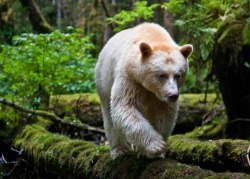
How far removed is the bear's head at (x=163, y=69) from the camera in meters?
4.65

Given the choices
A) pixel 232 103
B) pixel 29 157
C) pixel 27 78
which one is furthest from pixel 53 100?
pixel 232 103

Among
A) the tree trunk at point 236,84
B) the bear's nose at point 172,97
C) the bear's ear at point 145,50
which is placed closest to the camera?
the bear's nose at point 172,97

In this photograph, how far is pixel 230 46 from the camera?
8602 millimetres

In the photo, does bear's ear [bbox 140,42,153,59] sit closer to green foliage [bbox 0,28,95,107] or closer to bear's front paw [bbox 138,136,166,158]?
bear's front paw [bbox 138,136,166,158]

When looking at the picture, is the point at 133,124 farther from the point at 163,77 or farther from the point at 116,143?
the point at 116,143

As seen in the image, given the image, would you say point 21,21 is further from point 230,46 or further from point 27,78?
point 230,46

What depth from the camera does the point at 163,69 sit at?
472 centimetres

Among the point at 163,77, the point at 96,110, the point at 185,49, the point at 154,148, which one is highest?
the point at 185,49

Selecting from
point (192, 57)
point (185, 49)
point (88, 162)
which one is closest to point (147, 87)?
point (185, 49)

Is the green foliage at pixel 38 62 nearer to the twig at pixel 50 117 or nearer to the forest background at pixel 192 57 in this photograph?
the forest background at pixel 192 57

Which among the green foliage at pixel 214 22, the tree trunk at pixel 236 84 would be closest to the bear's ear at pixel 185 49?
the green foliage at pixel 214 22

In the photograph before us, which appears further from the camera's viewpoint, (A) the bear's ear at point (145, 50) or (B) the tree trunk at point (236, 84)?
(B) the tree trunk at point (236, 84)

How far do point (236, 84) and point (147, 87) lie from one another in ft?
15.6

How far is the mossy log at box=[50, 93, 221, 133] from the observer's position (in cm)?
1122
